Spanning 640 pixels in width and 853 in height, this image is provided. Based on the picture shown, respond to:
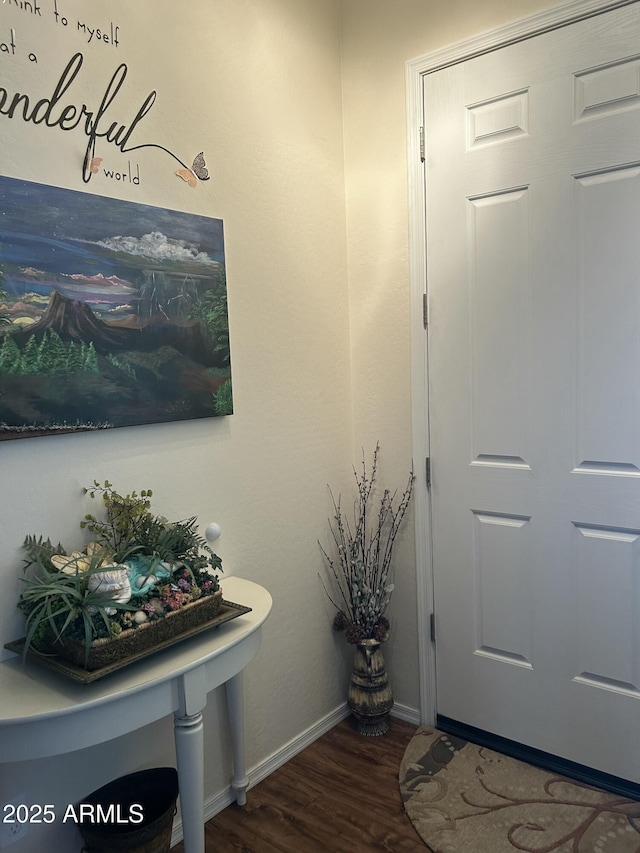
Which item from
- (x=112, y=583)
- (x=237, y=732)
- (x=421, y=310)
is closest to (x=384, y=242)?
(x=421, y=310)

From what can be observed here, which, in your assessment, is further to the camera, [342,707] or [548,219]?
[342,707]

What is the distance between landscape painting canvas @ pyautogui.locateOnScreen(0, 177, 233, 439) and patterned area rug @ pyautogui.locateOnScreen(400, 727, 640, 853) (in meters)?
1.41

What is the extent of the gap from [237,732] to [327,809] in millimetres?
382

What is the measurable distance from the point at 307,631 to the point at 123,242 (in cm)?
152

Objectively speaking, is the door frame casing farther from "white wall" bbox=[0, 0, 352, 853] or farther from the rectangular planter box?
the rectangular planter box

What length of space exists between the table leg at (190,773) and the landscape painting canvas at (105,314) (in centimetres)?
77

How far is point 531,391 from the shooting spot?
2.14m

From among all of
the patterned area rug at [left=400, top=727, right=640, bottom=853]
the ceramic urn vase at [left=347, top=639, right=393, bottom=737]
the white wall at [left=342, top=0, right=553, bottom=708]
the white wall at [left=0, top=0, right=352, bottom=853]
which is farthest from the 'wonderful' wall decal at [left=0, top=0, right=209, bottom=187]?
the patterned area rug at [left=400, top=727, right=640, bottom=853]

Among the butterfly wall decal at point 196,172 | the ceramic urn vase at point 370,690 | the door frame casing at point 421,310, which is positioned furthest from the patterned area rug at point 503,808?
the butterfly wall decal at point 196,172

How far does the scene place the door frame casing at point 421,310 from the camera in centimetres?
219

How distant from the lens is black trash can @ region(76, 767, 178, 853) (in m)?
1.60

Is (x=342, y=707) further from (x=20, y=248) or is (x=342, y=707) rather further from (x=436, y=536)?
(x=20, y=248)

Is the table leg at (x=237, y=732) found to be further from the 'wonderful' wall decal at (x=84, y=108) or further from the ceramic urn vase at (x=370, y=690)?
the 'wonderful' wall decal at (x=84, y=108)

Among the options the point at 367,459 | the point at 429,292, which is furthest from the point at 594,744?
the point at 429,292
